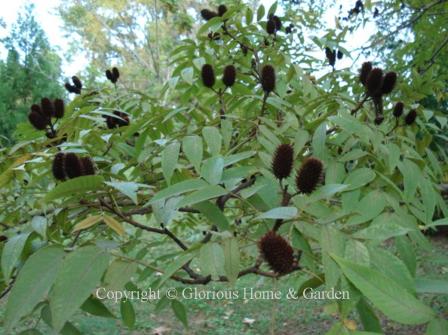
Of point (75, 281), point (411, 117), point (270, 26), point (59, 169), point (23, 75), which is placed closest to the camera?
point (75, 281)

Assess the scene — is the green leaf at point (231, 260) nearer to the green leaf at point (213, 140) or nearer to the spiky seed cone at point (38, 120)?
the green leaf at point (213, 140)

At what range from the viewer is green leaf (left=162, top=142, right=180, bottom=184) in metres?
1.04

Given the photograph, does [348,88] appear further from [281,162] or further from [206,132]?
[281,162]

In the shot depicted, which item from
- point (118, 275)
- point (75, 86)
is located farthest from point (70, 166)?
point (75, 86)

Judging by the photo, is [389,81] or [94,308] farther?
[389,81]

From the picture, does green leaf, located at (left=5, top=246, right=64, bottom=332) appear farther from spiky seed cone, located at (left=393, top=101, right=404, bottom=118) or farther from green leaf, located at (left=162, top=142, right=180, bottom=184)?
spiky seed cone, located at (left=393, top=101, right=404, bottom=118)

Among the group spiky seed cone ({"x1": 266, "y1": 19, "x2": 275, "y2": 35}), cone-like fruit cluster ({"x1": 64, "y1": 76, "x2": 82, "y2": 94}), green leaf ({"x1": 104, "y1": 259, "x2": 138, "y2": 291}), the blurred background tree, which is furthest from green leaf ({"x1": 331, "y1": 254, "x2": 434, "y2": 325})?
the blurred background tree

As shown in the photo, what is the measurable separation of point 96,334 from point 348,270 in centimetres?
369

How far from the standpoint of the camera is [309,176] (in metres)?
0.87

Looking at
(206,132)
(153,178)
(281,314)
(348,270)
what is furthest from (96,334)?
(348,270)

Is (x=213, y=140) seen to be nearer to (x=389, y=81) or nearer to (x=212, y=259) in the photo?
(x=212, y=259)

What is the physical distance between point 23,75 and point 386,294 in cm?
1182

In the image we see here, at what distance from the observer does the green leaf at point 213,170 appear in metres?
0.83

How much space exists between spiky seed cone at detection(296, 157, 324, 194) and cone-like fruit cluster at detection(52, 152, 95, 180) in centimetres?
47
